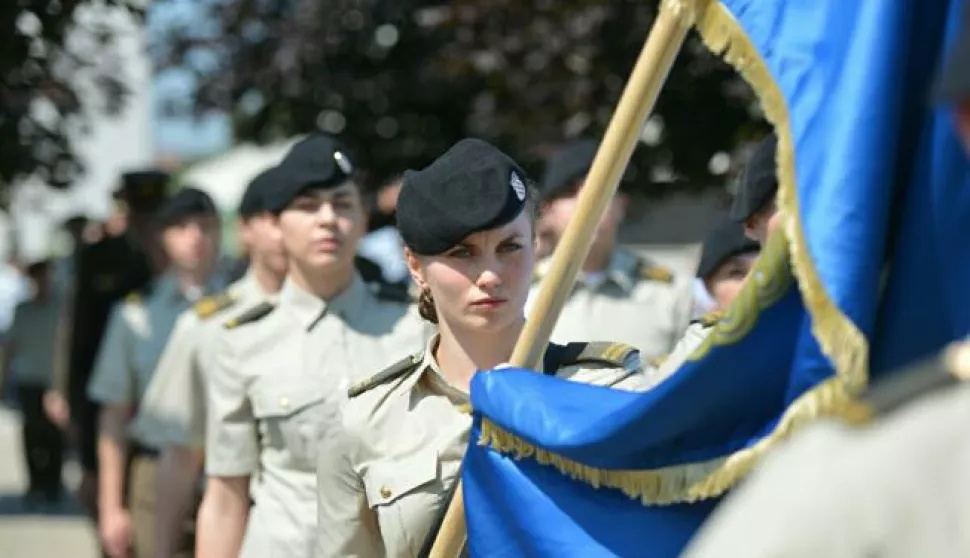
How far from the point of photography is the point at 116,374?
9.44 metres

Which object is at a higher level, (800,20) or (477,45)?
(800,20)

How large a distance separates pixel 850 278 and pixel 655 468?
2.16 feet

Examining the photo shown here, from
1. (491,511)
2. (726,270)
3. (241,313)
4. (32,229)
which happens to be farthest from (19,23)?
(32,229)

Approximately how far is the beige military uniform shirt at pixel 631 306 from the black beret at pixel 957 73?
18.3 ft

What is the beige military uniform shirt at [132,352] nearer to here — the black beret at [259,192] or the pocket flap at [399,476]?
the black beret at [259,192]

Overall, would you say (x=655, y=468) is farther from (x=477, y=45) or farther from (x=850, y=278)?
(x=477, y=45)

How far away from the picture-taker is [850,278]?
3.10 meters

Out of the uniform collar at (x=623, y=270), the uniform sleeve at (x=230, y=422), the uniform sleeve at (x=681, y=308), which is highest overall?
the uniform sleeve at (x=230, y=422)

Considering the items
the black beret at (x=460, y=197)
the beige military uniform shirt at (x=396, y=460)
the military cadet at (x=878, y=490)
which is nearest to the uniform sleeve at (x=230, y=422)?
the beige military uniform shirt at (x=396, y=460)

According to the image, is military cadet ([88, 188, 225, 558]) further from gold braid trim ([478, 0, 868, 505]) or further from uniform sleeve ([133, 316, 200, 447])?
gold braid trim ([478, 0, 868, 505])

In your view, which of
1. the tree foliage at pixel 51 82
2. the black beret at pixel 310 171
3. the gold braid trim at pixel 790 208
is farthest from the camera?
the tree foliage at pixel 51 82

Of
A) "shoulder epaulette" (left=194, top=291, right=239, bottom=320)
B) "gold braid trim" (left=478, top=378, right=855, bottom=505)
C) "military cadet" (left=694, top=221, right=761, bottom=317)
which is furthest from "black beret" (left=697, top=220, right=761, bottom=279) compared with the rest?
"gold braid trim" (left=478, top=378, right=855, bottom=505)

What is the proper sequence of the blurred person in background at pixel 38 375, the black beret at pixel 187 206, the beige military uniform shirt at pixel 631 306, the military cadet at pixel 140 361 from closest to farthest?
the beige military uniform shirt at pixel 631 306 < the military cadet at pixel 140 361 < the black beret at pixel 187 206 < the blurred person in background at pixel 38 375

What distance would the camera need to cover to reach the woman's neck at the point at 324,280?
6.76 m
